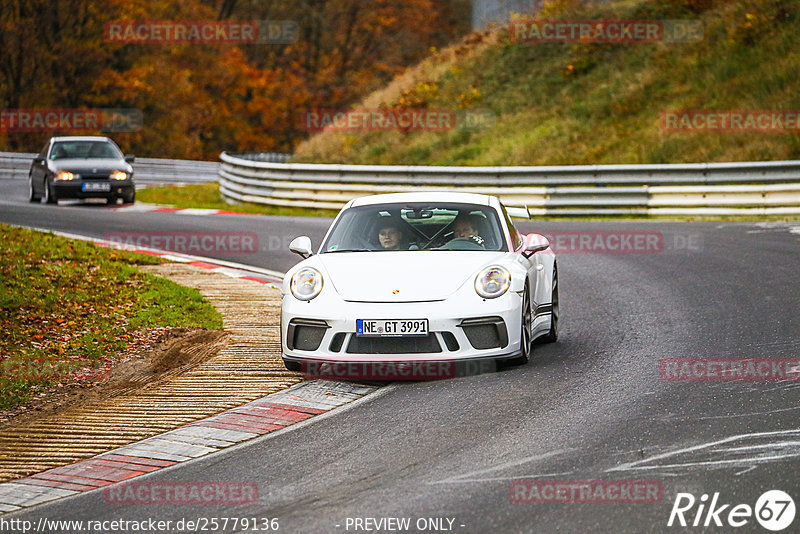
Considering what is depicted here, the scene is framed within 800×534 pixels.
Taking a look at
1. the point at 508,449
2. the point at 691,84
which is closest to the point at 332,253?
the point at 508,449

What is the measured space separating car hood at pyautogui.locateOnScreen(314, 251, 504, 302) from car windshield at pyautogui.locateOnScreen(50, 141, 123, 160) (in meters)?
19.3

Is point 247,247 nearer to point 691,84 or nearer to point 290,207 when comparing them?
point 290,207

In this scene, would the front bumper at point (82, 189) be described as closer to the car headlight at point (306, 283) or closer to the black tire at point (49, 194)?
the black tire at point (49, 194)

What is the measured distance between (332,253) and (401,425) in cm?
247

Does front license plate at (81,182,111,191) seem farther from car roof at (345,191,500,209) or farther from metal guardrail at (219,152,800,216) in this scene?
car roof at (345,191,500,209)

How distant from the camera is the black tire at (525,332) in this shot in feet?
28.1

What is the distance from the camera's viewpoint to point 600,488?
18.4 feet

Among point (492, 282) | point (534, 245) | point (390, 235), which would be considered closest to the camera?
point (492, 282)

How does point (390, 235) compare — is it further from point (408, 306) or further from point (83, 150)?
point (83, 150)

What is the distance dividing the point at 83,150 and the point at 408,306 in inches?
813

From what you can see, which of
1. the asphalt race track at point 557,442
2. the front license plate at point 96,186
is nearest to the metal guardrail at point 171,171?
the front license plate at point 96,186

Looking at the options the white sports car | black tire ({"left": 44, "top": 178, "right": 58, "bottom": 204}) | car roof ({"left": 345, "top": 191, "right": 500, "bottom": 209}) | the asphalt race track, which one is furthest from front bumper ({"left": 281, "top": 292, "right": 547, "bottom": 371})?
black tire ({"left": 44, "top": 178, "right": 58, "bottom": 204})

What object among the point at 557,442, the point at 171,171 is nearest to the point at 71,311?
the point at 557,442

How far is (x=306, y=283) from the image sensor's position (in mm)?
8648
